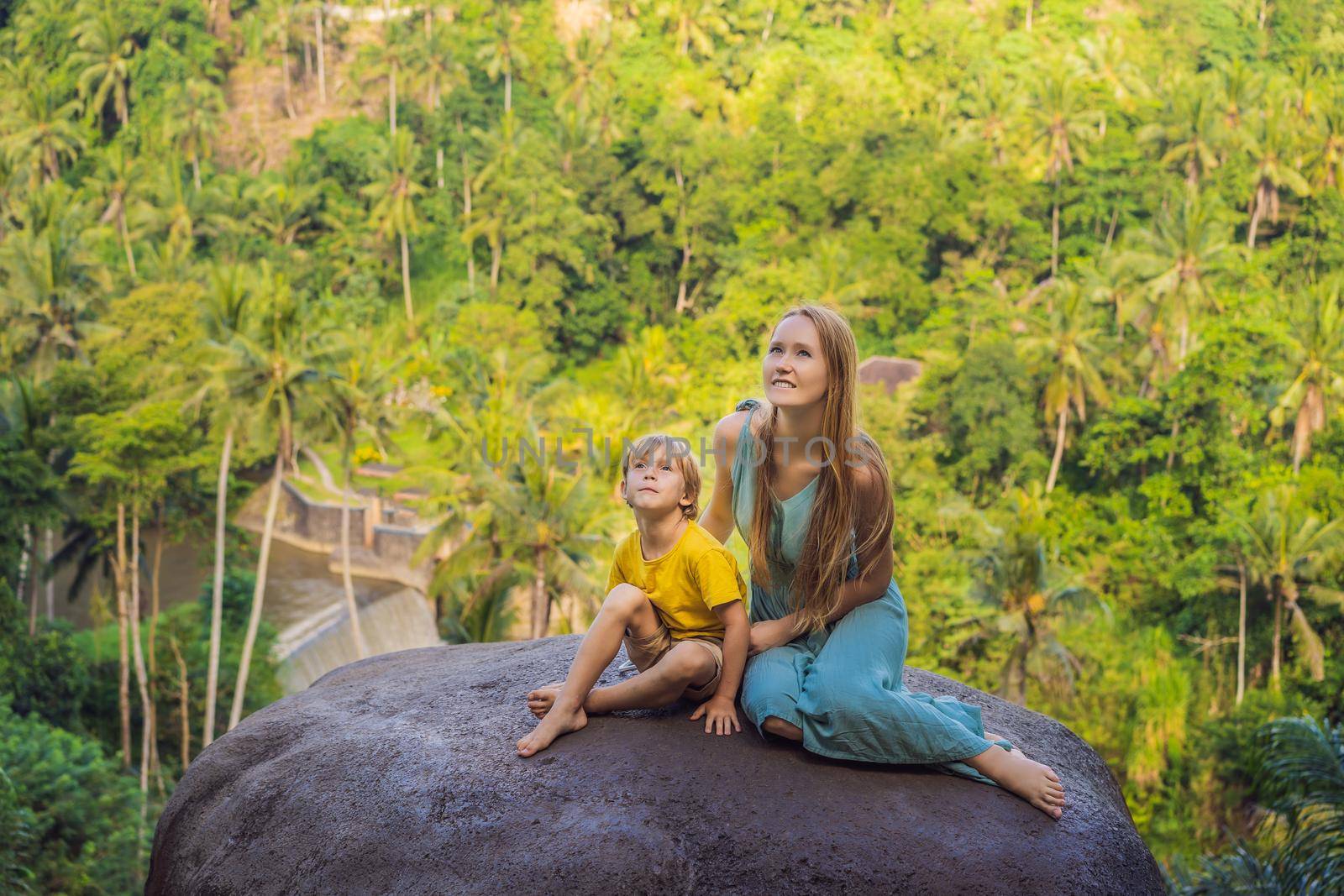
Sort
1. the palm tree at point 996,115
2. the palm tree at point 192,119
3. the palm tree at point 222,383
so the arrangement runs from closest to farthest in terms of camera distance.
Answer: the palm tree at point 222,383 → the palm tree at point 996,115 → the palm tree at point 192,119

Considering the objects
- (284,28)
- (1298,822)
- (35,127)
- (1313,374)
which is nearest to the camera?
(1298,822)

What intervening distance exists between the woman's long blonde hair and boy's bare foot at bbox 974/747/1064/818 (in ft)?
2.32

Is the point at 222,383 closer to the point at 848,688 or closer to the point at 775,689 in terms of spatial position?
the point at 775,689

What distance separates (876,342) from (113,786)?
25002mm

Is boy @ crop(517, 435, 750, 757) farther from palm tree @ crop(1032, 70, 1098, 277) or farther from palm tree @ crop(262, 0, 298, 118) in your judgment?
palm tree @ crop(262, 0, 298, 118)

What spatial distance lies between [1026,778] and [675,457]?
5.06ft

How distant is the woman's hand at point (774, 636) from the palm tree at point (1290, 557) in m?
21.4

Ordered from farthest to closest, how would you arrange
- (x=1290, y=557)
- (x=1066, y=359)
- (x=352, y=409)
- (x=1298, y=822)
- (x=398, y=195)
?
1. (x=398, y=195)
2. (x=1066, y=359)
3. (x=1290, y=557)
4. (x=352, y=409)
5. (x=1298, y=822)

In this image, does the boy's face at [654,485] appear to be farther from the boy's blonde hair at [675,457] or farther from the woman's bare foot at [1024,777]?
the woman's bare foot at [1024,777]

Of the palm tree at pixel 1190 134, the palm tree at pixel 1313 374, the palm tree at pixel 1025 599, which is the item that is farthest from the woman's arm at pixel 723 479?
the palm tree at pixel 1190 134

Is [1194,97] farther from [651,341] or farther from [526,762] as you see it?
[526,762]

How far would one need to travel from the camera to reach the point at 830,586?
413cm

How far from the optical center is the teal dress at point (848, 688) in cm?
393

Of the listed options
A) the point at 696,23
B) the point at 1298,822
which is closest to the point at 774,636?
the point at 1298,822
